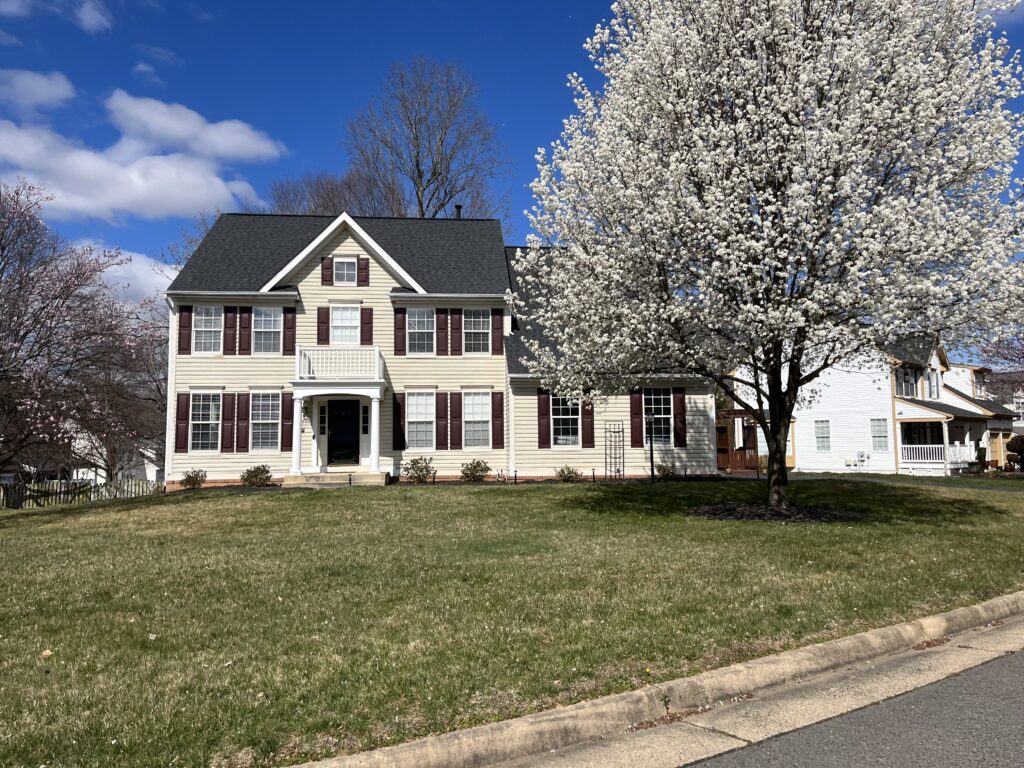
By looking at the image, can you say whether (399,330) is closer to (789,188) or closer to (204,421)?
(204,421)

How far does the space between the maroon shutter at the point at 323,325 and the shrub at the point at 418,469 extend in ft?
15.1

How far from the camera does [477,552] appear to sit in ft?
32.8

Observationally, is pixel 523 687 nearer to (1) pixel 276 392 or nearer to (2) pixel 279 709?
(2) pixel 279 709

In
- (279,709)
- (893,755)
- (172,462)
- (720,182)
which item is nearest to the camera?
(893,755)

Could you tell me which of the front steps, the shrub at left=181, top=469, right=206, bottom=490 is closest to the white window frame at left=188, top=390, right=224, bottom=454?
the shrub at left=181, top=469, right=206, bottom=490

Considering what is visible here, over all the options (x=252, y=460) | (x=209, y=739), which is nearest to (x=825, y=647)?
(x=209, y=739)

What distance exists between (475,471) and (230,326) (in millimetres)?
8789

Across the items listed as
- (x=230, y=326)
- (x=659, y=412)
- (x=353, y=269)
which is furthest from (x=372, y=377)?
(x=659, y=412)

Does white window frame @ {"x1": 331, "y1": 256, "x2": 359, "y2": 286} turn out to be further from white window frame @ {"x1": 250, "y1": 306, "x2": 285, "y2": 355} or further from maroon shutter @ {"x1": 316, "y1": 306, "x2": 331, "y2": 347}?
white window frame @ {"x1": 250, "y1": 306, "x2": 285, "y2": 355}

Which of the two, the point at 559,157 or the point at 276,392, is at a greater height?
the point at 559,157

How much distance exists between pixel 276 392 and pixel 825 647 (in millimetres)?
19971

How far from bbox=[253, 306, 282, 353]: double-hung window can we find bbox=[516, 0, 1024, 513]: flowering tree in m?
12.4

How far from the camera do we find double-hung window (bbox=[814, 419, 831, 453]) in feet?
115

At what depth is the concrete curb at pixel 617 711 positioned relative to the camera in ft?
Result: 13.0
